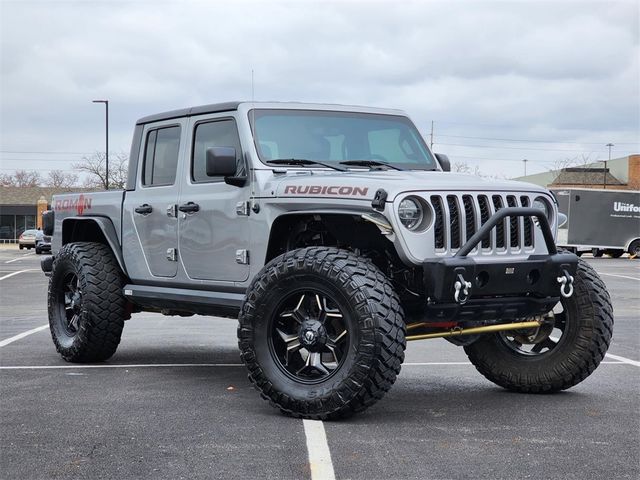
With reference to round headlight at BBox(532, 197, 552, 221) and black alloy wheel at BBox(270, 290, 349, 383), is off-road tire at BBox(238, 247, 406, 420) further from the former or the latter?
round headlight at BBox(532, 197, 552, 221)

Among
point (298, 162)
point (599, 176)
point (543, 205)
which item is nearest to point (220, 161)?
point (298, 162)

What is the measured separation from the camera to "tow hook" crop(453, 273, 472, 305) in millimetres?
6027

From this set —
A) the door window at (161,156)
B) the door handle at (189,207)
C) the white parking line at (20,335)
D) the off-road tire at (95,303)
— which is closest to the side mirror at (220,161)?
the door handle at (189,207)

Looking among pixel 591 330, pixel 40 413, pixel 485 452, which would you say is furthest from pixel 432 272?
pixel 40 413

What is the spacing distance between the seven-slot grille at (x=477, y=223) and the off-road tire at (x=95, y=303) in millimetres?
3732

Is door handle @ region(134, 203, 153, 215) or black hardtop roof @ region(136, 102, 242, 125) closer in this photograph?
black hardtop roof @ region(136, 102, 242, 125)

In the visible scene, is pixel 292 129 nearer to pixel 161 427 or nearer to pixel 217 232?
pixel 217 232

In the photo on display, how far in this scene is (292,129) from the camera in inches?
302

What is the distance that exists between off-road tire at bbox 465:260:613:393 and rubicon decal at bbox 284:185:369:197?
6.41 ft

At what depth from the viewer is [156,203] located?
27.1 ft

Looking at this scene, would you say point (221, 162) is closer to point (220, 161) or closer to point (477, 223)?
point (220, 161)

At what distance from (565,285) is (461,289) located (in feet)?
3.08

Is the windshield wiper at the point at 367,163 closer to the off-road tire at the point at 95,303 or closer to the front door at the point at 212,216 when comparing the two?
the front door at the point at 212,216

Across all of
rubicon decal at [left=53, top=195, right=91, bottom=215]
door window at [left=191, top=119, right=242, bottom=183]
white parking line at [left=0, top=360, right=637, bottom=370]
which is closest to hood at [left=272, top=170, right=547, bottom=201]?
door window at [left=191, top=119, right=242, bottom=183]
